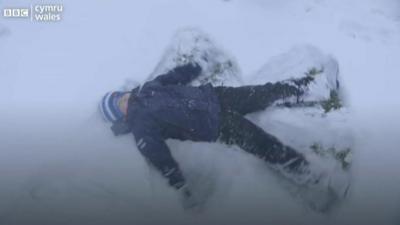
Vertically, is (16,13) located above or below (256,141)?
above

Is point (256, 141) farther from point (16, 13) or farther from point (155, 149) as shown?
point (16, 13)

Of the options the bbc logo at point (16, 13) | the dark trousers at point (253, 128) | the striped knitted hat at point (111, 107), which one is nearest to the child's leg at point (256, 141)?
the dark trousers at point (253, 128)

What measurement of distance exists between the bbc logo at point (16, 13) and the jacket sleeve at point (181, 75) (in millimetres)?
475

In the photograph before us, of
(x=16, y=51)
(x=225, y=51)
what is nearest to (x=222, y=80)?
(x=225, y=51)

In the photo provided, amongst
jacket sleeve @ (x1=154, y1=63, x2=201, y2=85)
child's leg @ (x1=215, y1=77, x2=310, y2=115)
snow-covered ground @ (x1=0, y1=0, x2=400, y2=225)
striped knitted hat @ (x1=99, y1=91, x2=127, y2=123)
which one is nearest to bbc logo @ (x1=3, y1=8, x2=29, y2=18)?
snow-covered ground @ (x1=0, y1=0, x2=400, y2=225)

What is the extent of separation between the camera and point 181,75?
1.66 meters

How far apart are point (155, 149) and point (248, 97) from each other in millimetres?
381

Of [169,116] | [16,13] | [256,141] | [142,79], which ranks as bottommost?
[256,141]

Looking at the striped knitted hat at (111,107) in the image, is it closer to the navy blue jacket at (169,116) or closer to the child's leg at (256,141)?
the navy blue jacket at (169,116)

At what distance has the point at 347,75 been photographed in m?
1.63

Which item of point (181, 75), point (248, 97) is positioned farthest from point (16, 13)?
point (248, 97)

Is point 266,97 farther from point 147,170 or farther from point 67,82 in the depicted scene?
point 67,82

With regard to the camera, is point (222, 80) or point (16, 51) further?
point (222, 80)

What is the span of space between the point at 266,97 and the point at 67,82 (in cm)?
69
